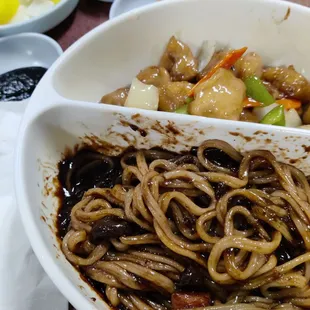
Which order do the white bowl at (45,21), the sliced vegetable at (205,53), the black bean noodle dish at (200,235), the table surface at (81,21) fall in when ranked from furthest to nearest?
the table surface at (81,21)
the white bowl at (45,21)
the sliced vegetable at (205,53)
the black bean noodle dish at (200,235)

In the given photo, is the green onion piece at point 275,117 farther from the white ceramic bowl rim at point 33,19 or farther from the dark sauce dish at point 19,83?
the white ceramic bowl rim at point 33,19

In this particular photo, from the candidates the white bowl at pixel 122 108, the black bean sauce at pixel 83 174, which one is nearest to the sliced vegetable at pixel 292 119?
the white bowl at pixel 122 108

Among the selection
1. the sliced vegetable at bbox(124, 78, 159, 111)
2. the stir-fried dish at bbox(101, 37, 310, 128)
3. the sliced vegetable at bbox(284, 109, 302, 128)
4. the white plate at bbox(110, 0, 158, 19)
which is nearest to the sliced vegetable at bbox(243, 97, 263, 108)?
the stir-fried dish at bbox(101, 37, 310, 128)

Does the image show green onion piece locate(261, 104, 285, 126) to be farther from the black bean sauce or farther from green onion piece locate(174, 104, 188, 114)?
the black bean sauce

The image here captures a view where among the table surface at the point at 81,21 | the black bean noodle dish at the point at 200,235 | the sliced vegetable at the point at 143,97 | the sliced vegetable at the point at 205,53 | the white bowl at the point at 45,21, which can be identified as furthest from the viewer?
the table surface at the point at 81,21

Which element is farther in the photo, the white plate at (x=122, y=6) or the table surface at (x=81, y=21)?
the table surface at (x=81, y=21)

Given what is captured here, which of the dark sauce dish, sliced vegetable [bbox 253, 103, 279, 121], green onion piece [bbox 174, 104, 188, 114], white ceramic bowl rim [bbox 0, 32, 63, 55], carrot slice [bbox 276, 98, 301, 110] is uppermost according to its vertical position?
carrot slice [bbox 276, 98, 301, 110]

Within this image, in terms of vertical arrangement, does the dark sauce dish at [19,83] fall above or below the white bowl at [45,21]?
below
